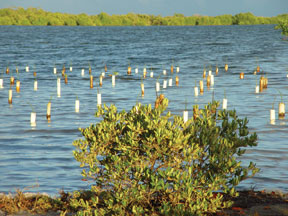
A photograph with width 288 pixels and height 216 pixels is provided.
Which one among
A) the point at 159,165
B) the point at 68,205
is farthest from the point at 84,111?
the point at 159,165

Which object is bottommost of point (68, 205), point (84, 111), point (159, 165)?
point (84, 111)

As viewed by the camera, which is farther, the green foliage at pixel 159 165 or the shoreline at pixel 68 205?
the shoreline at pixel 68 205

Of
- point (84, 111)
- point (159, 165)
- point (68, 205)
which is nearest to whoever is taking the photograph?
point (159, 165)

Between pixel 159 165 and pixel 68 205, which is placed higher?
pixel 159 165

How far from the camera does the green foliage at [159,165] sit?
848 centimetres

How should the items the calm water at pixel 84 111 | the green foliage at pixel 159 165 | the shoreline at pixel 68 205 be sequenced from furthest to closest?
the calm water at pixel 84 111 → the shoreline at pixel 68 205 → the green foliage at pixel 159 165

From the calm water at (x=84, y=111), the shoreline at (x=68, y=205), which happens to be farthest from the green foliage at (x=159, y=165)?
the calm water at (x=84, y=111)

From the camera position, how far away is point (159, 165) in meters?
9.07

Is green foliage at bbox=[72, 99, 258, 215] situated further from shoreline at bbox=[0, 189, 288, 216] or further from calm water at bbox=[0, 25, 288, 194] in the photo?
calm water at bbox=[0, 25, 288, 194]

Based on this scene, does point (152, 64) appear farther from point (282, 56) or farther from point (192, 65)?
point (282, 56)

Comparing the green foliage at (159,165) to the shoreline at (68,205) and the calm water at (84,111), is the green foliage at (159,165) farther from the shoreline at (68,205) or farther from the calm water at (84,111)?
the calm water at (84,111)

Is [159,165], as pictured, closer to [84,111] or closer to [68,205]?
[68,205]

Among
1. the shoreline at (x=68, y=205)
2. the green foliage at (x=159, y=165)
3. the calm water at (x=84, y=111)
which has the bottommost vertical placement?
the calm water at (x=84, y=111)

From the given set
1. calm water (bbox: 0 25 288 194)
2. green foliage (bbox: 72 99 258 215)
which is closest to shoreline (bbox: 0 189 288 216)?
green foliage (bbox: 72 99 258 215)
